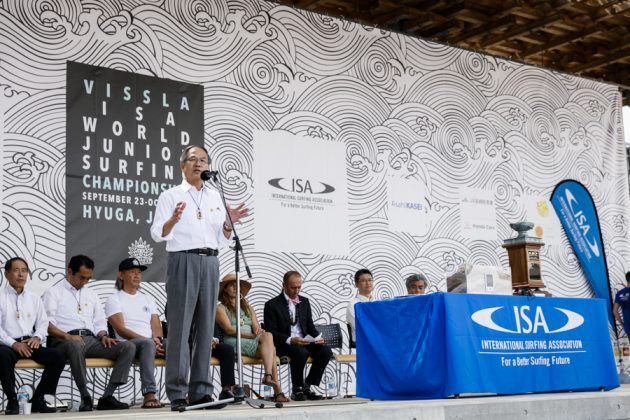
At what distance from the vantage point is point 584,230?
9867 millimetres

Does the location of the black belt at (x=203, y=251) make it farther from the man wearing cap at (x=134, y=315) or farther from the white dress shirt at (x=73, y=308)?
the white dress shirt at (x=73, y=308)

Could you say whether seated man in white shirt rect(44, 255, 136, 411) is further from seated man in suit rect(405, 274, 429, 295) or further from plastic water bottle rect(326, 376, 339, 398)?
seated man in suit rect(405, 274, 429, 295)

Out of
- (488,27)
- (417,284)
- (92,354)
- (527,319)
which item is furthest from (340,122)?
(527,319)

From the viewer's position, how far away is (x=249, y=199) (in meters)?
7.63

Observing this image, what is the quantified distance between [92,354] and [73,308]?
0.35m

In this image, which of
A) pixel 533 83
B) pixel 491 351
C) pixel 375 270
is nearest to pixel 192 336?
pixel 491 351

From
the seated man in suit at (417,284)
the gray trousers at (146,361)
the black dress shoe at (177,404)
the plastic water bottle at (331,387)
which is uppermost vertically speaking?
the seated man in suit at (417,284)

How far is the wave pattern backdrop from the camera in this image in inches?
263

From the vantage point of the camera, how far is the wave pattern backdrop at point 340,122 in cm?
667

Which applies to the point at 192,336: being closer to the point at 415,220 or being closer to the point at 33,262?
the point at 33,262

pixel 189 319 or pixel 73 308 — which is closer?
pixel 189 319

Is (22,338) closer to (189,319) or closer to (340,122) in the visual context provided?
(189,319)

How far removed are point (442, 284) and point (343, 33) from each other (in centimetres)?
265

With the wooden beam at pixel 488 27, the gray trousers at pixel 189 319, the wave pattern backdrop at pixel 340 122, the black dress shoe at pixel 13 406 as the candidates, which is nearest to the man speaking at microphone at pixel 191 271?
the gray trousers at pixel 189 319
